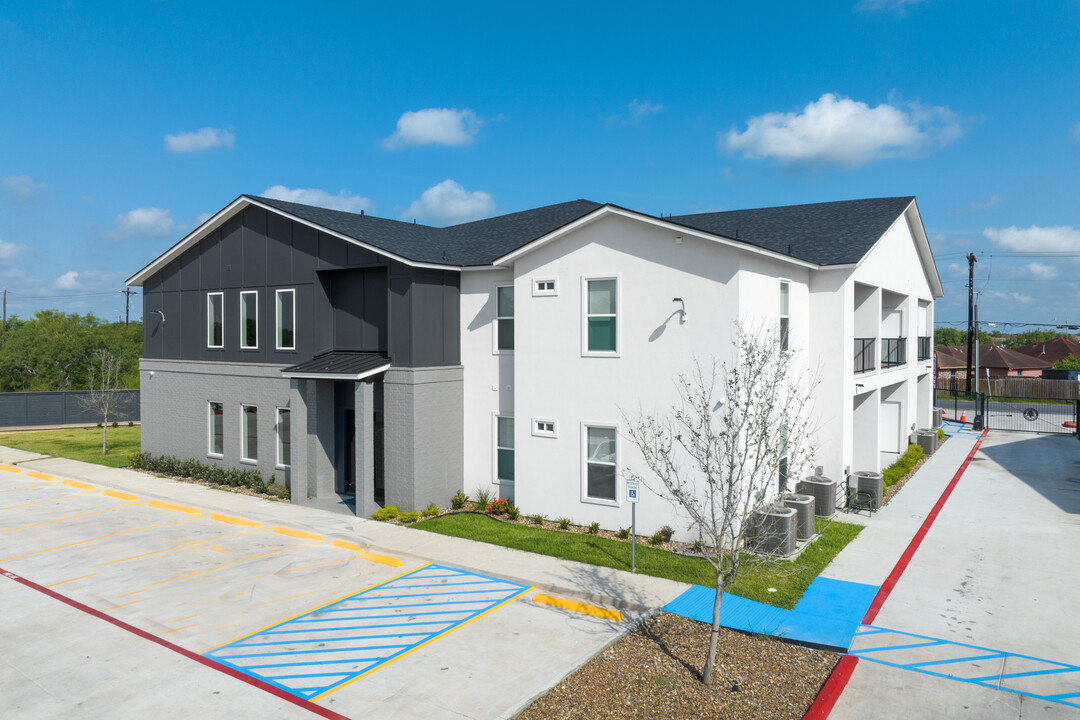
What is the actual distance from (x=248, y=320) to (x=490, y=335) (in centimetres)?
854

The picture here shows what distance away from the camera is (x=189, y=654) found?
32.1 feet

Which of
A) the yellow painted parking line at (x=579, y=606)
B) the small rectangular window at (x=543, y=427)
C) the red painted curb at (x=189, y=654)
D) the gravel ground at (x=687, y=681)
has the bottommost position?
the red painted curb at (x=189, y=654)

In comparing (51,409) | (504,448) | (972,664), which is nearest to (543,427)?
(504,448)

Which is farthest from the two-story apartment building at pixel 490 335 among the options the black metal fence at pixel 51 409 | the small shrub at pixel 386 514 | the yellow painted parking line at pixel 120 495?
the black metal fence at pixel 51 409

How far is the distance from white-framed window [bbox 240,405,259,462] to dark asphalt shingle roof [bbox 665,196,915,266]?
1434 centimetres

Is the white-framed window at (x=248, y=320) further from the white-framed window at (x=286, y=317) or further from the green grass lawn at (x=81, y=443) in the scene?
the green grass lawn at (x=81, y=443)

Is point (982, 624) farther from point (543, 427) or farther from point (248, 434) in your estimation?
point (248, 434)

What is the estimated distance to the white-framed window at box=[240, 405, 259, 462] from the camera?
21562 millimetres

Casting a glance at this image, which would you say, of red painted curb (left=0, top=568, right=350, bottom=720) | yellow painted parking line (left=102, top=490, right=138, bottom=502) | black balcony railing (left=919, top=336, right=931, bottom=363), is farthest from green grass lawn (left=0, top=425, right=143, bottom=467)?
black balcony railing (left=919, top=336, right=931, bottom=363)

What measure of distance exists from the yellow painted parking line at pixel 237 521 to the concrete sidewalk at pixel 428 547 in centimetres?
20

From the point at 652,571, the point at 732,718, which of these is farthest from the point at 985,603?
the point at 732,718

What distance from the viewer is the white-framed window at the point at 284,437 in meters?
20.5

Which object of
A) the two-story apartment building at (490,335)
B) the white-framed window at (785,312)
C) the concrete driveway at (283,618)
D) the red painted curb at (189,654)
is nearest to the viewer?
the red painted curb at (189,654)

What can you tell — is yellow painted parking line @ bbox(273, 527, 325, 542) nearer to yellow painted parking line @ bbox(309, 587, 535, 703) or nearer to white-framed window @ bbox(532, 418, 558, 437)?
white-framed window @ bbox(532, 418, 558, 437)
